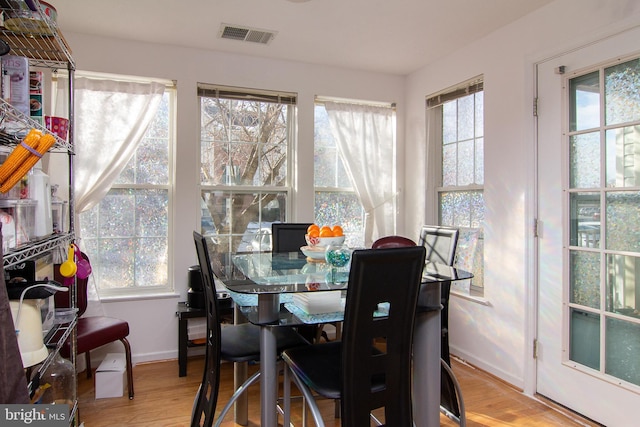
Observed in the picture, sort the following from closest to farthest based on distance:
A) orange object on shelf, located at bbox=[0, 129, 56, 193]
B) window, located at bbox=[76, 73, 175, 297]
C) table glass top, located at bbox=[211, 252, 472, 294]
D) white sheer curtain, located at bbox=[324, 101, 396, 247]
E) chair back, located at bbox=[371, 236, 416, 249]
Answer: orange object on shelf, located at bbox=[0, 129, 56, 193] < table glass top, located at bbox=[211, 252, 472, 294] < chair back, located at bbox=[371, 236, 416, 249] < window, located at bbox=[76, 73, 175, 297] < white sheer curtain, located at bbox=[324, 101, 396, 247]

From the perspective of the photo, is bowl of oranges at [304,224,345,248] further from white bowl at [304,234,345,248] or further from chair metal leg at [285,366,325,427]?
chair metal leg at [285,366,325,427]

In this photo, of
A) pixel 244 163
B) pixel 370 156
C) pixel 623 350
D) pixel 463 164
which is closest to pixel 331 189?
pixel 370 156

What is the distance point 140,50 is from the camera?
327cm

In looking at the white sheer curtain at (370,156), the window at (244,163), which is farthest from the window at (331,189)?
the window at (244,163)

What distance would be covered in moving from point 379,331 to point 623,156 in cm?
182

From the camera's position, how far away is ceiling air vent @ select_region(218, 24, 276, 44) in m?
3.02

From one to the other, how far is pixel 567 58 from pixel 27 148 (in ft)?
9.29

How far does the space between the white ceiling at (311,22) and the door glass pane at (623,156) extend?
980mm

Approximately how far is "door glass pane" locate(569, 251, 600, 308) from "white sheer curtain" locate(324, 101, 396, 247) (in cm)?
176

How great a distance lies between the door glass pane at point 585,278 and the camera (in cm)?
240

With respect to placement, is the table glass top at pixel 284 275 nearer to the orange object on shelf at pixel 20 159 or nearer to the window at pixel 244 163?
the orange object on shelf at pixel 20 159

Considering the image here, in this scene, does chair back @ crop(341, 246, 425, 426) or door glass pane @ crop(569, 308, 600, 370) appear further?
door glass pane @ crop(569, 308, 600, 370)

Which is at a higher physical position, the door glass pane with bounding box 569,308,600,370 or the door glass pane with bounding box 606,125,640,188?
the door glass pane with bounding box 606,125,640,188

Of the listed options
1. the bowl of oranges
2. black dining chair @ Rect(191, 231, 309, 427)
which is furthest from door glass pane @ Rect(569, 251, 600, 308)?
black dining chair @ Rect(191, 231, 309, 427)
